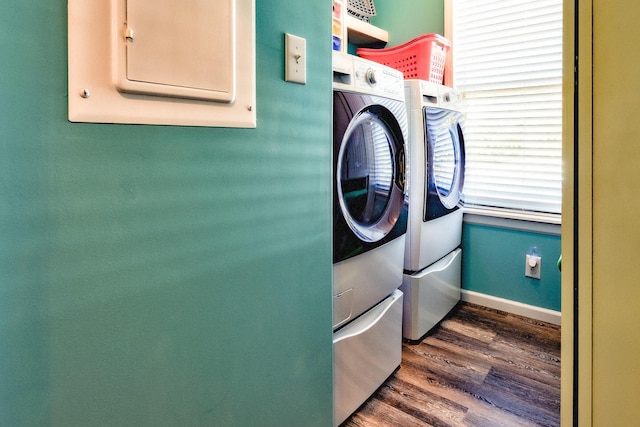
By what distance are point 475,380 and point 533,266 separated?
91cm

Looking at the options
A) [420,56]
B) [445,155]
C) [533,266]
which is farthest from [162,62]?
[533,266]

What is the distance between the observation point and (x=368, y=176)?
1.40 meters

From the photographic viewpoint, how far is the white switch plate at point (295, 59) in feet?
3.25

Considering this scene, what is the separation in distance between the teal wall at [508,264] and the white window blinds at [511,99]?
17 cm

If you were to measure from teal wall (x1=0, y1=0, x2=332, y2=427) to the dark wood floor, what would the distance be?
1.59 feet

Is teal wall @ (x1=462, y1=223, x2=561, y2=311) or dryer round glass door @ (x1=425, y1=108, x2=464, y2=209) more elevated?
dryer round glass door @ (x1=425, y1=108, x2=464, y2=209)

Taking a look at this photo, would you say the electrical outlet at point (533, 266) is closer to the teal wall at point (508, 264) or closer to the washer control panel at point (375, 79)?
the teal wall at point (508, 264)

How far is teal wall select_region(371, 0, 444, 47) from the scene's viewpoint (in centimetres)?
248

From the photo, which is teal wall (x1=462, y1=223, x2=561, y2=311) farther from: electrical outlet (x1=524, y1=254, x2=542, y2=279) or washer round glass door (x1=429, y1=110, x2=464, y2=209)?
washer round glass door (x1=429, y1=110, x2=464, y2=209)

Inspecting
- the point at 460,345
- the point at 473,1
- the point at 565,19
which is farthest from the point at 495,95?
the point at 565,19

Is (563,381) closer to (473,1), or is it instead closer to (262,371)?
(262,371)

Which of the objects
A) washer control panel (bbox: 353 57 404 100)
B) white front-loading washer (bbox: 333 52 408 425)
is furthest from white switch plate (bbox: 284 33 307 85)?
washer control panel (bbox: 353 57 404 100)

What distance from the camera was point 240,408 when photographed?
0.97 metres

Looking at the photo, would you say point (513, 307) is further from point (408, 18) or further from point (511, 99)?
point (408, 18)
